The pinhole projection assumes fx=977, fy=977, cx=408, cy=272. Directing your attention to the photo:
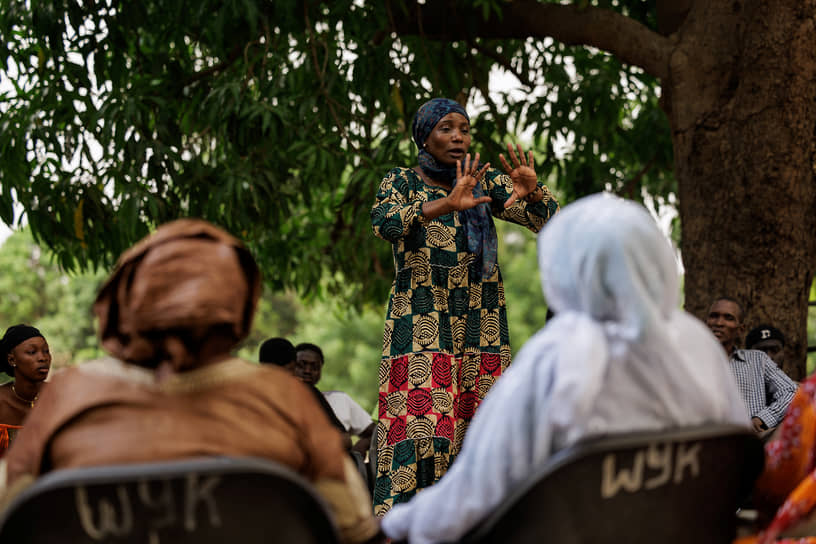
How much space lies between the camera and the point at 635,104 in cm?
954

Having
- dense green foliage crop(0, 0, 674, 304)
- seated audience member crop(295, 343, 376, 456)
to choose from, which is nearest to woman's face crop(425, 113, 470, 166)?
dense green foliage crop(0, 0, 674, 304)

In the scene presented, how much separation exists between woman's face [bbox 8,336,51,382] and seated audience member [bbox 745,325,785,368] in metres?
4.02

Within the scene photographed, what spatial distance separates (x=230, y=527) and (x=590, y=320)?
2.45 feet

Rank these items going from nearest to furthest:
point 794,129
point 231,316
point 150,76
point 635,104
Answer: point 231,316 < point 794,129 < point 150,76 < point 635,104

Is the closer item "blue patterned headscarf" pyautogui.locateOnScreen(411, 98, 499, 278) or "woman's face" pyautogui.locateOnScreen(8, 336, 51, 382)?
"blue patterned headscarf" pyautogui.locateOnScreen(411, 98, 499, 278)

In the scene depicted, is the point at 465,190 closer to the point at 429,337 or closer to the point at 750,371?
the point at 429,337

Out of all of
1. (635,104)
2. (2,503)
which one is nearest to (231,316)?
(2,503)

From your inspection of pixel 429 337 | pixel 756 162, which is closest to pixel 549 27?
pixel 756 162

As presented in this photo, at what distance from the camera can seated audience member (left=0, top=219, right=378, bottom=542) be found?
1682 mm

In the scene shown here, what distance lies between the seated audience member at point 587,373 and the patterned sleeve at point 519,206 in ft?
7.63

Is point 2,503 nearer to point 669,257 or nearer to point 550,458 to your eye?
point 550,458

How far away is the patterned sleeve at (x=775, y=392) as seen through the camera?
5.21 m

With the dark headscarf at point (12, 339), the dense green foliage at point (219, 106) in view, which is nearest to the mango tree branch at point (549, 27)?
the dense green foliage at point (219, 106)

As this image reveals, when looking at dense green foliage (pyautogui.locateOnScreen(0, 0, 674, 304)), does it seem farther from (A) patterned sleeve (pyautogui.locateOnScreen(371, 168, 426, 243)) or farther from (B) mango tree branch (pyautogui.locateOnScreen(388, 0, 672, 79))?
(A) patterned sleeve (pyautogui.locateOnScreen(371, 168, 426, 243))
